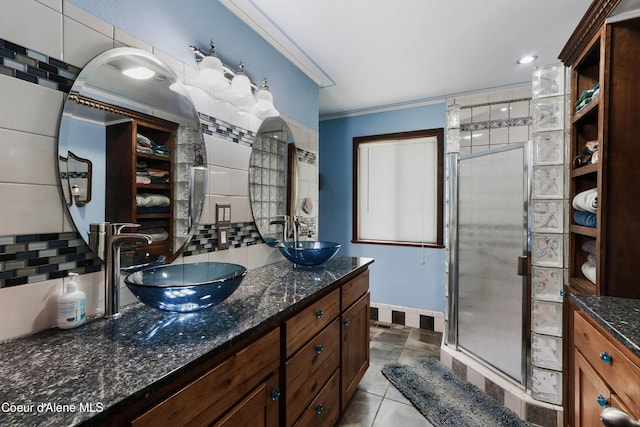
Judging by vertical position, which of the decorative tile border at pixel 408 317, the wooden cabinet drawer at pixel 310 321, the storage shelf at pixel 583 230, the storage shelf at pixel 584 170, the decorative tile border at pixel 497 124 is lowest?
the decorative tile border at pixel 408 317

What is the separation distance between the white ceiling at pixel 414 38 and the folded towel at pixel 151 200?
44.6 inches

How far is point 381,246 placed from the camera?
11.2ft

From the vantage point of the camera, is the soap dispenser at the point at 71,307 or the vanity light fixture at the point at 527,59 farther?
the vanity light fixture at the point at 527,59

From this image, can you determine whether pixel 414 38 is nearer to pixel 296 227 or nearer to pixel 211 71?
pixel 211 71

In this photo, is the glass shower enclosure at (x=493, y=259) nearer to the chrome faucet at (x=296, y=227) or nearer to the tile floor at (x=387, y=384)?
the tile floor at (x=387, y=384)

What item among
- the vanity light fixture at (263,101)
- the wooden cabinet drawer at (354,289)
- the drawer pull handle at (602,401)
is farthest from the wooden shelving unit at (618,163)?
the vanity light fixture at (263,101)

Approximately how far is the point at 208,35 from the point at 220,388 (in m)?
1.64

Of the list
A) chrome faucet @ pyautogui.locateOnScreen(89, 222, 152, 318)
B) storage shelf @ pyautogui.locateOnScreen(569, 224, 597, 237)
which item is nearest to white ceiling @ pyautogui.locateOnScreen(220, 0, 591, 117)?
storage shelf @ pyautogui.locateOnScreen(569, 224, 597, 237)

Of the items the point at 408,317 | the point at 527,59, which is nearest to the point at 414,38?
the point at 527,59

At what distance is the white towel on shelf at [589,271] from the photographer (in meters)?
1.49

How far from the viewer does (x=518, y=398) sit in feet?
6.19

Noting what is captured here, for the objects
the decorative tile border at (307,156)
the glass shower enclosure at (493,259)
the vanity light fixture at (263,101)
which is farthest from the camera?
the decorative tile border at (307,156)

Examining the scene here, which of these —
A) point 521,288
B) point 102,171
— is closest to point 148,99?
point 102,171

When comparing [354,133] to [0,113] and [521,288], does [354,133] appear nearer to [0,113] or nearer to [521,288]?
[521,288]
